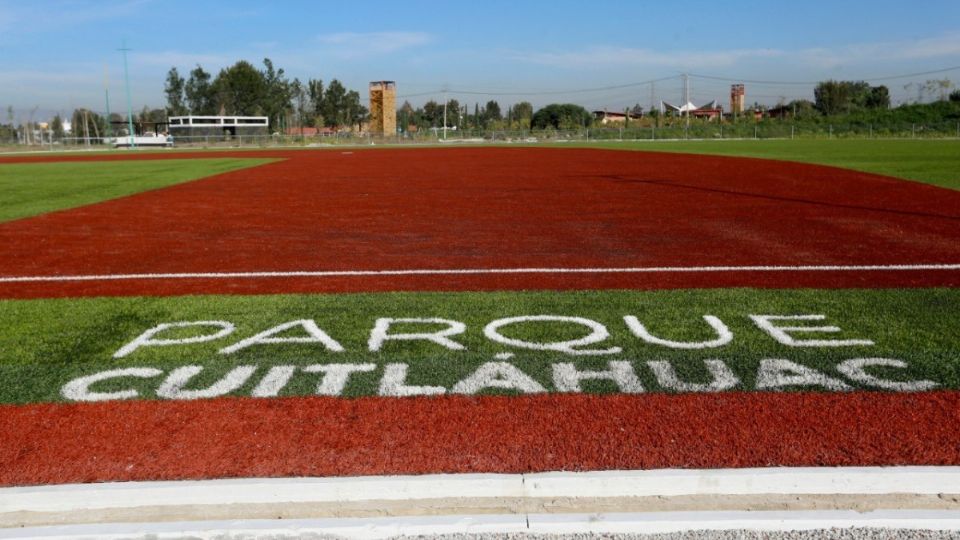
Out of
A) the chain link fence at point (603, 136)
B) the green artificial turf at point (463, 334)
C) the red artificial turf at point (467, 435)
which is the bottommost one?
the red artificial turf at point (467, 435)

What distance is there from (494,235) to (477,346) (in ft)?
20.3

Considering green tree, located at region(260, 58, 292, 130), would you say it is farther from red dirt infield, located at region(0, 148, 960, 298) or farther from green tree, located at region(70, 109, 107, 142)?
red dirt infield, located at region(0, 148, 960, 298)

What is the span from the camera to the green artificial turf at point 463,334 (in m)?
5.38

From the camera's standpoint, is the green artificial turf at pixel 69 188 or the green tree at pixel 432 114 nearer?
Answer: the green artificial turf at pixel 69 188

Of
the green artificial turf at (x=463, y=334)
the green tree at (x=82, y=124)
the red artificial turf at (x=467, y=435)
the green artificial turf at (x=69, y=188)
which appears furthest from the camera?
the green tree at (x=82, y=124)

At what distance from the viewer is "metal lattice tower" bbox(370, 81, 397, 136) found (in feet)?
396

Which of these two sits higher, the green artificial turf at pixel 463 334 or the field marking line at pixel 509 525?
the green artificial turf at pixel 463 334

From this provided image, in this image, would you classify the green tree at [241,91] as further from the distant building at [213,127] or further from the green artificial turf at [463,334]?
the green artificial turf at [463,334]

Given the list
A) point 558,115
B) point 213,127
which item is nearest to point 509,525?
point 213,127

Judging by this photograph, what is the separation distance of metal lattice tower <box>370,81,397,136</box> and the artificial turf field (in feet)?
362

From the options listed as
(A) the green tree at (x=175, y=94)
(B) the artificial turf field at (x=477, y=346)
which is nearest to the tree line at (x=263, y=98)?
(A) the green tree at (x=175, y=94)

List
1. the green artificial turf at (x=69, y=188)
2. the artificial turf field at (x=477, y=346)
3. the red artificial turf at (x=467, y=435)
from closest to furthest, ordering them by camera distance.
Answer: the red artificial turf at (x=467, y=435) < the artificial turf field at (x=477, y=346) < the green artificial turf at (x=69, y=188)

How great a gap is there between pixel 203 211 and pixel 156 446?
1233 cm

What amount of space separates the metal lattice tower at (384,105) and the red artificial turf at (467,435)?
118 metres
